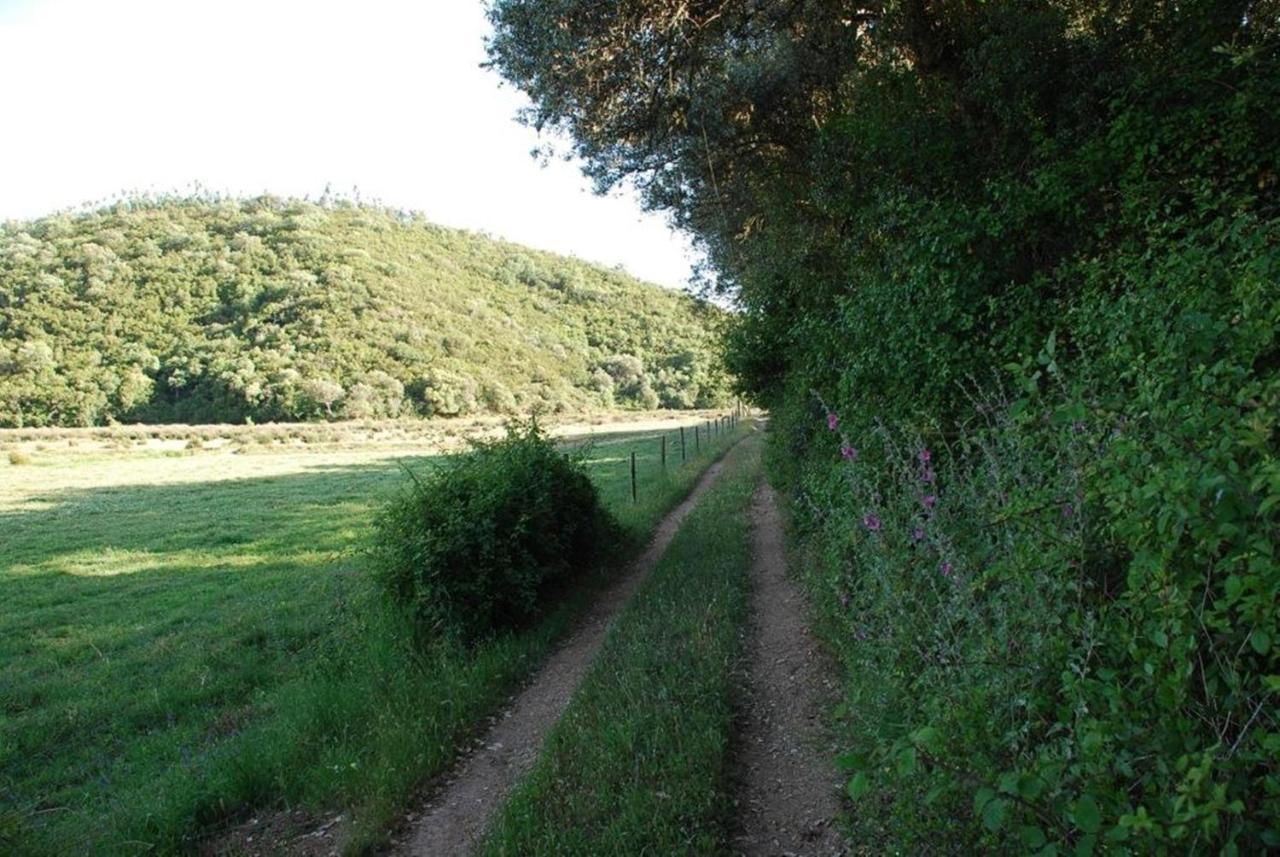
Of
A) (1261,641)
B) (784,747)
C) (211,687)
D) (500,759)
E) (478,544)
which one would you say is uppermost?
(1261,641)

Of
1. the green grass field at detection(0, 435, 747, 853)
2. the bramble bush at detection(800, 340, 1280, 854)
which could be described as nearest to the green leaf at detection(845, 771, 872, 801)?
the bramble bush at detection(800, 340, 1280, 854)

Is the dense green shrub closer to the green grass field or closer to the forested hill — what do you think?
the green grass field

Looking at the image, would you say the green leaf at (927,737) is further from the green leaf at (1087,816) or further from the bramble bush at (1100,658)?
the green leaf at (1087,816)

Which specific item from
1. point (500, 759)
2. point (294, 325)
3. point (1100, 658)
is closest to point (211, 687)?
point (500, 759)

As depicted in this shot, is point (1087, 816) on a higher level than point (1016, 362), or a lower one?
lower

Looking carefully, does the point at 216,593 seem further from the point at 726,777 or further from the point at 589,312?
the point at 589,312

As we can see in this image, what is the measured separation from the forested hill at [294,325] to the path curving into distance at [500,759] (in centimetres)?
5586

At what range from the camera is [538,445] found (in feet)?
38.6

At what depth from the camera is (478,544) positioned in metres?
8.87

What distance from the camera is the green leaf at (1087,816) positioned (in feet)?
5.87

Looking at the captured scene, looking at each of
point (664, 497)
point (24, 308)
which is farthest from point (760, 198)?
point (24, 308)

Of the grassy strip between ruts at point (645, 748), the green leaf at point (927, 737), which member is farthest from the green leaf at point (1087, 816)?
the grassy strip between ruts at point (645, 748)

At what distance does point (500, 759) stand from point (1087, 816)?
16.1 feet

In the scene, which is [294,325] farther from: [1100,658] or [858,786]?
[858,786]
